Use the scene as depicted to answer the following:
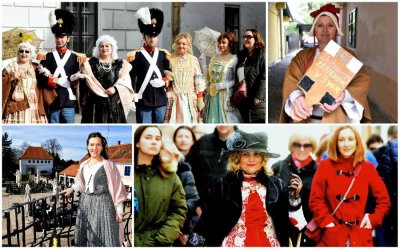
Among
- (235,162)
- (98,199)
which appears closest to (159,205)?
(98,199)

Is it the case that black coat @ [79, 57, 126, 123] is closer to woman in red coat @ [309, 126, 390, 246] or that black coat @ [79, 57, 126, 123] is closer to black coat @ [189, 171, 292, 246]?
black coat @ [189, 171, 292, 246]

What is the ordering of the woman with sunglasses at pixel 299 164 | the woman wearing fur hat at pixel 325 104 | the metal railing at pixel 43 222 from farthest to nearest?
the metal railing at pixel 43 222 < the woman with sunglasses at pixel 299 164 < the woman wearing fur hat at pixel 325 104

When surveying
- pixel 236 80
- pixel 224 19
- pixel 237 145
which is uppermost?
pixel 224 19

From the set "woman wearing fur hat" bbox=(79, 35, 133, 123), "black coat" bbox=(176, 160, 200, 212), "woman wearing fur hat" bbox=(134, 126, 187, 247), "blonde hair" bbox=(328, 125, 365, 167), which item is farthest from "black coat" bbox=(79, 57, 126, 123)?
"blonde hair" bbox=(328, 125, 365, 167)

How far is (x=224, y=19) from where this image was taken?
27.7ft

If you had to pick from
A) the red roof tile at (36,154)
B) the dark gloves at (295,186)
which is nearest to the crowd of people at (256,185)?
the dark gloves at (295,186)

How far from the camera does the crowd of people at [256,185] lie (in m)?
8.52

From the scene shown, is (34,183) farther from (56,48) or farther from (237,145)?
(237,145)

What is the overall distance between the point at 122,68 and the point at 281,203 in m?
1.97

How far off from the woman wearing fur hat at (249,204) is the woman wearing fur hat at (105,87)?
1.09m

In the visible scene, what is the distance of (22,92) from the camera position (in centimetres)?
859

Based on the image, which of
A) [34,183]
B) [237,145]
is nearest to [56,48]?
[34,183]

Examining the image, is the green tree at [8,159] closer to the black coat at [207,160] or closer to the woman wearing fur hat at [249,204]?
the black coat at [207,160]

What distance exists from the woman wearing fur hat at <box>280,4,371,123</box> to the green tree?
8.48ft
